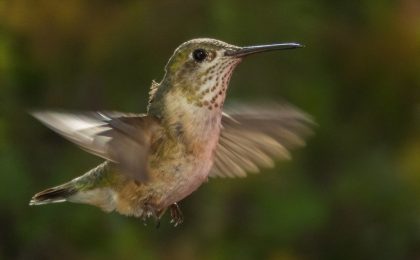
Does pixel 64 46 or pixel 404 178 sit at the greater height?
pixel 64 46

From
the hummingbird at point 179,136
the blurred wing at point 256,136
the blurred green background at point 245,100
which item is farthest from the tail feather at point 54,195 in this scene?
the blurred green background at point 245,100

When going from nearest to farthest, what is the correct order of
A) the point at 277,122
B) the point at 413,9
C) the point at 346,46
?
the point at 277,122, the point at 413,9, the point at 346,46

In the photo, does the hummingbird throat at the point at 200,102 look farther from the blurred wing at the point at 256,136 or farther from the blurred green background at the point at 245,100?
the blurred green background at the point at 245,100

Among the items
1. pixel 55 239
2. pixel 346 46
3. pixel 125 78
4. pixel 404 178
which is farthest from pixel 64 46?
pixel 404 178

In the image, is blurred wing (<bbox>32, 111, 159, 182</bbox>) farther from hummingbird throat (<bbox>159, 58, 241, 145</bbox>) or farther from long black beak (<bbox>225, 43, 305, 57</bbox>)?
long black beak (<bbox>225, 43, 305, 57</bbox>)

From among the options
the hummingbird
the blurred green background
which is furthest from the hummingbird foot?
the blurred green background

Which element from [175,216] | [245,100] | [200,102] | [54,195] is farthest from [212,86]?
[245,100]

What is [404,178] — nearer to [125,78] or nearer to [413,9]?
[413,9]

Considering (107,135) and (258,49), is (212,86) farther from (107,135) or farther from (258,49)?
(107,135)
